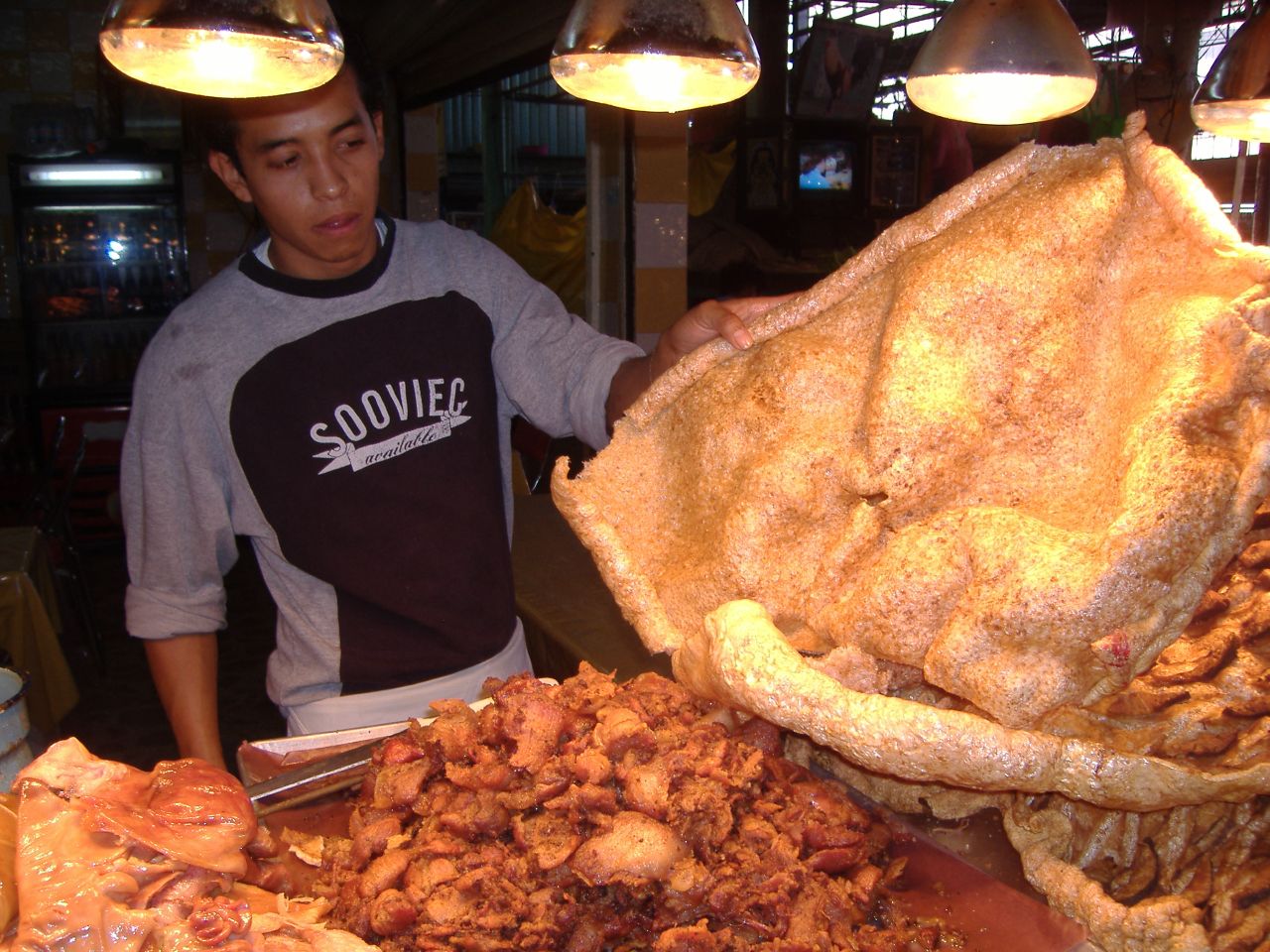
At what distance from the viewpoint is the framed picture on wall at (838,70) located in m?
7.61

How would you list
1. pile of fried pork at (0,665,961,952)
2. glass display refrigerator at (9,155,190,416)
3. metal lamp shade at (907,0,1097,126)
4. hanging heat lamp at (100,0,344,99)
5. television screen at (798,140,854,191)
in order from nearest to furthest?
pile of fried pork at (0,665,961,952)
hanging heat lamp at (100,0,344,99)
metal lamp shade at (907,0,1097,126)
glass display refrigerator at (9,155,190,416)
television screen at (798,140,854,191)

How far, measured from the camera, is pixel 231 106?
1.72m

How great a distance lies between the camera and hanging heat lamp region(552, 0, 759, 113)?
4.08 ft

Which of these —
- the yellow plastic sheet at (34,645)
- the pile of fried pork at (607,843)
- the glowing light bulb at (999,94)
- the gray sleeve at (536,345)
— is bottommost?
the yellow plastic sheet at (34,645)

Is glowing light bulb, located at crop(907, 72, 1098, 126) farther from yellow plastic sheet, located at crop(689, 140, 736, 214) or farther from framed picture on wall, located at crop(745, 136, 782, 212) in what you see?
framed picture on wall, located at crop(745, 136, 782, 212)

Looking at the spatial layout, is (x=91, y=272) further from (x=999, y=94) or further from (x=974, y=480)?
(x=974, y=480)

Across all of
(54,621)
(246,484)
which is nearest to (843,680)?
(246,484)

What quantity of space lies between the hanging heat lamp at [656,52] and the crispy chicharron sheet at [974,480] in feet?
1.08

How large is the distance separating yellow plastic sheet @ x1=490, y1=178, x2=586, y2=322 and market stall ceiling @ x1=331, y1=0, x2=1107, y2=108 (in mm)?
1556

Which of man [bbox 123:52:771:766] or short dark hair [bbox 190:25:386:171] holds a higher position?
short dark hair [bbox 190:25:386:171]

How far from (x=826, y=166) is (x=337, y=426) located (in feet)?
23.9

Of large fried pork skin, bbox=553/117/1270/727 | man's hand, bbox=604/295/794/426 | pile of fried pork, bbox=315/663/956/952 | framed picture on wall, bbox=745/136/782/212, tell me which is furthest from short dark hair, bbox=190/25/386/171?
framed picture on wall, bbox=745/136/782/212

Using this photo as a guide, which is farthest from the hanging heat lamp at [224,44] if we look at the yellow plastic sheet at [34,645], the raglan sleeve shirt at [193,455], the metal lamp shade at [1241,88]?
the yellow plastic sheet at [34,645]

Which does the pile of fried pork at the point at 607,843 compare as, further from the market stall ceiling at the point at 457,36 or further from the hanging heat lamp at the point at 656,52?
the market stall ceiling at the point at 457,36
